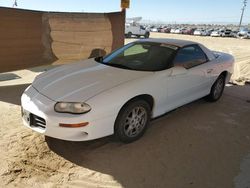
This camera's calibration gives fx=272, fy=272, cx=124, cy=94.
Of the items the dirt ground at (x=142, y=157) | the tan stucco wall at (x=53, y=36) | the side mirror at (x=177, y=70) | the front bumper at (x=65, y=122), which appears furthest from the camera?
the tan stucco wall at (x=53, y=36)

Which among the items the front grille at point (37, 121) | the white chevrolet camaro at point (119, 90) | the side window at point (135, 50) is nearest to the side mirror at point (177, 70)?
the white chevrolet camaro at point (119, 90)

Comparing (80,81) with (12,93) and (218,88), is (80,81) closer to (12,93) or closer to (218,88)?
(12,93)

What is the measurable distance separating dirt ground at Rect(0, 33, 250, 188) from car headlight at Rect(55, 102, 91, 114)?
633 millimetres

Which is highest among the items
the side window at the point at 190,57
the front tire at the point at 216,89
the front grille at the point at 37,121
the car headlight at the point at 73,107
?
the side window at the point at 190,57

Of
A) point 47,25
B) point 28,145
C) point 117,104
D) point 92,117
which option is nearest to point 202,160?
point 117,104

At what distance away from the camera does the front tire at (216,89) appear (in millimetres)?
5562

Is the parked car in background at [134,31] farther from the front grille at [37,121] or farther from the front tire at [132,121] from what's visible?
the front grille at [37,121]

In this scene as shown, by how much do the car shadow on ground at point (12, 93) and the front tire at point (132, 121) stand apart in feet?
8.65

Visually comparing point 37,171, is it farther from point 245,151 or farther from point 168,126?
point 245,151

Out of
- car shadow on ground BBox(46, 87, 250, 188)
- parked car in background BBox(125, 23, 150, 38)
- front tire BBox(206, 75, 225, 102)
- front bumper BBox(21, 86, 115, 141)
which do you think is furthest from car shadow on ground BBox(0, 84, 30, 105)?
parked car in background BBox(125, 23, 150, 38)

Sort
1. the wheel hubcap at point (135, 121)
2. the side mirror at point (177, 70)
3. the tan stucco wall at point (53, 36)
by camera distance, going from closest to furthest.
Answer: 1. the wheel hubcap at point (135, 121)
2. the side mirror at point (177, 70)
3. the tan stucco wall at point (53, 36)

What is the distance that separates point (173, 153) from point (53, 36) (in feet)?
18.0

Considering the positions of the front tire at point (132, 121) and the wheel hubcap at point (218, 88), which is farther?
the wheel hubcap at point (218, 88)

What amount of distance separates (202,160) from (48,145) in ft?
6.77
